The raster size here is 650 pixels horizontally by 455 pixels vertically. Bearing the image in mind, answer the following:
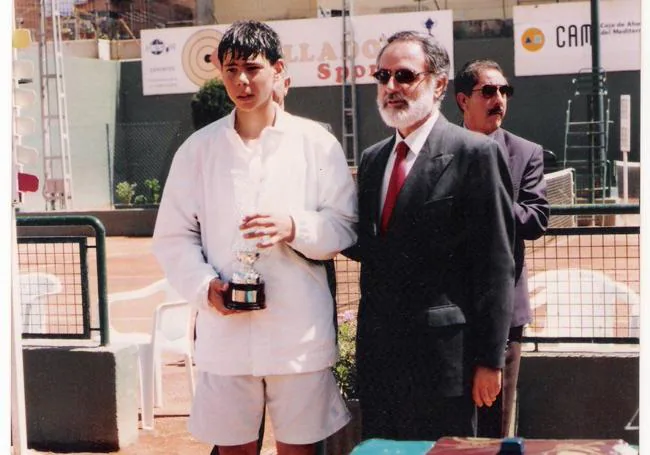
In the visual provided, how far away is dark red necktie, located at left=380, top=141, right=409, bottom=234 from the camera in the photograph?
2.55 metres

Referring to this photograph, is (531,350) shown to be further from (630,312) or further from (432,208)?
(432,208)

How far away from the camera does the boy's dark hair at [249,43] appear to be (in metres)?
2.52

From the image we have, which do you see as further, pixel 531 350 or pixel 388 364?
pixel 531 350

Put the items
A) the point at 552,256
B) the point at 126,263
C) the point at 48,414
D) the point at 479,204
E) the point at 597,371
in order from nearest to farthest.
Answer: the point at 479,204, the point at 597,371, the point at 552,256, the point at 48,414, the point at 126,263

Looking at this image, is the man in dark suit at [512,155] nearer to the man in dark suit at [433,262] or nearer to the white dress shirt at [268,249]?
the man in dark suit at [433,262]

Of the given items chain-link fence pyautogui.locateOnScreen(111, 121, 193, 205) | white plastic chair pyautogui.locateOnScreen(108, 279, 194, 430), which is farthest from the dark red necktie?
chain-link fence pyautogui.locateOnScreen(111, 121, 193, 205)

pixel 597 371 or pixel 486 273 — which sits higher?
pixel 486 273

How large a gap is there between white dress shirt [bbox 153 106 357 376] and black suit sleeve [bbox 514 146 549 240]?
0.55 m

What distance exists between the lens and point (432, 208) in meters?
2.50

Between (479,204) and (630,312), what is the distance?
1.84 m

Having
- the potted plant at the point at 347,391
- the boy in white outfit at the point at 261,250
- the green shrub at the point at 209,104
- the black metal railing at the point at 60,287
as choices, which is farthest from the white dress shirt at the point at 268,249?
the green shrub at the point at 209,104

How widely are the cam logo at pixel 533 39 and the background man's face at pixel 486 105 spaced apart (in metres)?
17.4

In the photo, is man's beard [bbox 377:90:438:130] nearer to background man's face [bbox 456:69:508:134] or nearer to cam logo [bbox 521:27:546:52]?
background man's face [bbox 456:69:508:134]

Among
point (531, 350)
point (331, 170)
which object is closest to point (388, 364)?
point (331, 170)
